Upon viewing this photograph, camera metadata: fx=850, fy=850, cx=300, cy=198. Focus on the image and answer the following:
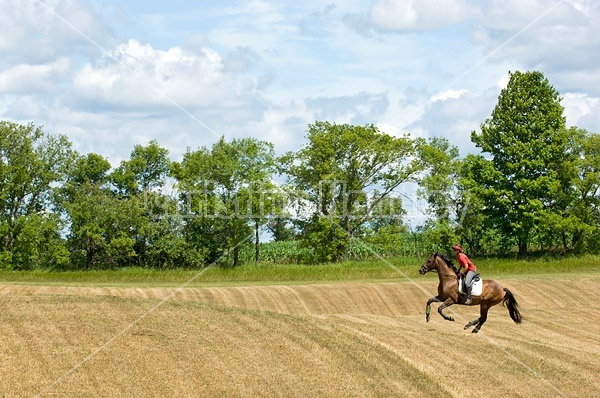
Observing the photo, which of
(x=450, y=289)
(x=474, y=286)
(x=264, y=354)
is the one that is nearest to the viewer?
(x=264, y=354)

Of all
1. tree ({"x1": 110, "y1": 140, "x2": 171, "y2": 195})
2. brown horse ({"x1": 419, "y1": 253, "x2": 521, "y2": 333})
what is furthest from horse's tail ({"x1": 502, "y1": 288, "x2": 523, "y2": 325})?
tree ({"x1": 110, "y1": 140, "x2": 171, "y2": 195})

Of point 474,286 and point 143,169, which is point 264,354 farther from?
point 143,169

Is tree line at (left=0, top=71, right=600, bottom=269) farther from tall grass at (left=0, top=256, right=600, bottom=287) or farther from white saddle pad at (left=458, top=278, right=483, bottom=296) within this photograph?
white saddle pad at (left=458, top=278, right=483, bottom=296)

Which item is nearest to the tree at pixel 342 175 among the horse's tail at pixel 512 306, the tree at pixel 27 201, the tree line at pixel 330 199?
the tree line at pixel 330 199

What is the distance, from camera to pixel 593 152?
70562 mm

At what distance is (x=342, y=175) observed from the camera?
69.6 meters

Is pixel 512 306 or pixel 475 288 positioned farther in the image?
pixel 512 306

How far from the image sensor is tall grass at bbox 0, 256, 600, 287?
55.2 m

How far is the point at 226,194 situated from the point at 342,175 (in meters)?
10.2

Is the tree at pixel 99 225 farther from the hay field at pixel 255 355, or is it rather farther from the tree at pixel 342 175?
the hay field at pixel 255 355

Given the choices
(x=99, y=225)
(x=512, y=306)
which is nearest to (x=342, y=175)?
(x=99, y=225)

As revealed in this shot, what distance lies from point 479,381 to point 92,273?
143ft

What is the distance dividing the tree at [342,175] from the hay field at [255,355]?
35.5m

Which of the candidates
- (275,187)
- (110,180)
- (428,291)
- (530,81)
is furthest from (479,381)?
(110,180)
